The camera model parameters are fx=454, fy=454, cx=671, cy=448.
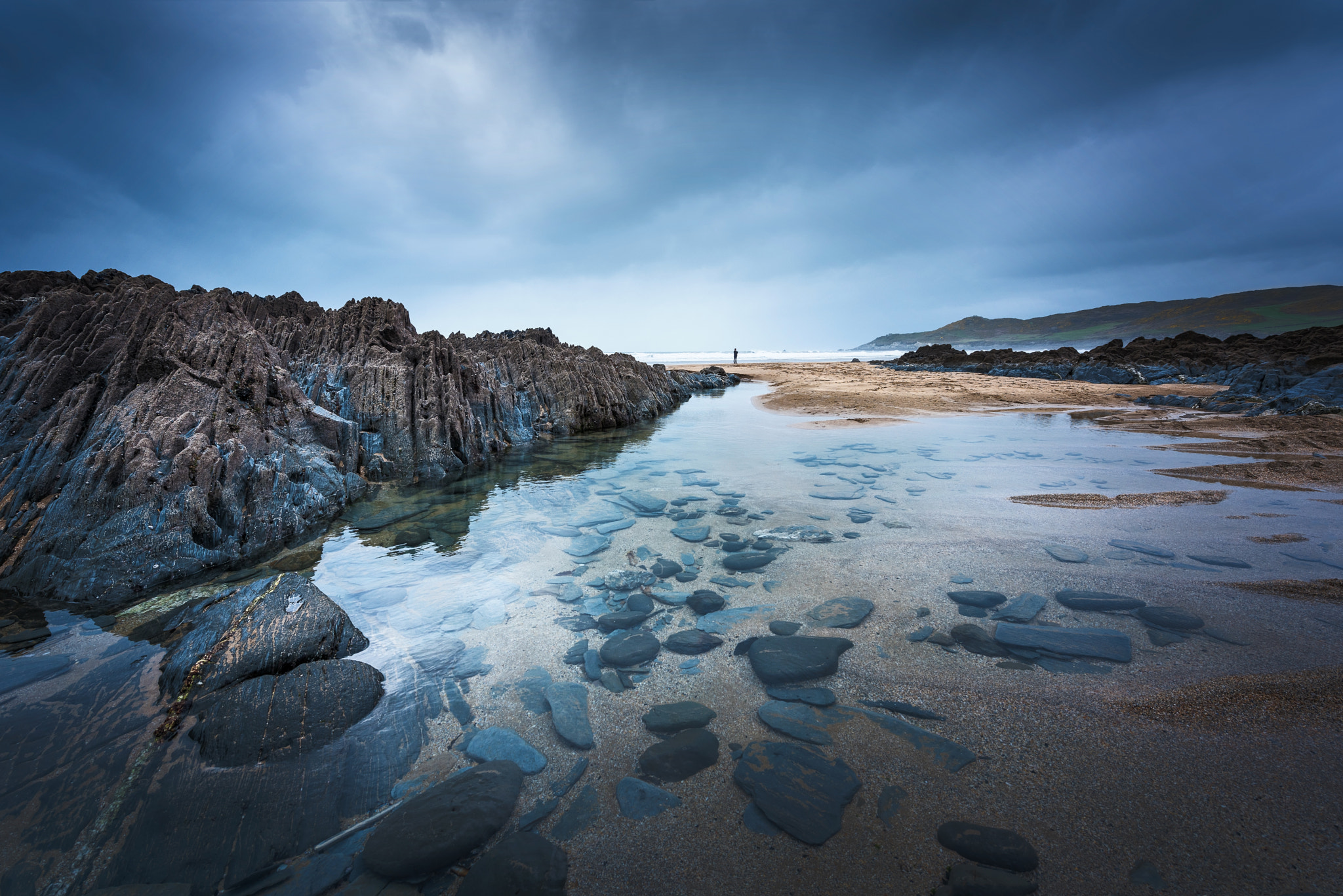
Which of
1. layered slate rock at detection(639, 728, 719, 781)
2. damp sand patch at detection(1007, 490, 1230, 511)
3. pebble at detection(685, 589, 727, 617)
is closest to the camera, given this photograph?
layered slate rock at detection(639, 728, 719, 781)

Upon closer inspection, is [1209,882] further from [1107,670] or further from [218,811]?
[218,811]

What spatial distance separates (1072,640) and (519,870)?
413 centimetres

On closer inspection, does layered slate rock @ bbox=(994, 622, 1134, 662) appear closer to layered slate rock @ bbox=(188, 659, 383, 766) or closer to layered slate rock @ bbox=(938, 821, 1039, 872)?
layered slate rock @ bbox=(938, 821, 1039, 872)

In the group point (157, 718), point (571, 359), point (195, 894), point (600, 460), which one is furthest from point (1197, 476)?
point (571, 359)

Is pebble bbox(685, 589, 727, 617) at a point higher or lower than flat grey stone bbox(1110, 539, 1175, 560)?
lower

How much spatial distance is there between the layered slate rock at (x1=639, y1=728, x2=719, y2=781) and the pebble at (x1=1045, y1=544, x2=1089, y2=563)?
467 cm

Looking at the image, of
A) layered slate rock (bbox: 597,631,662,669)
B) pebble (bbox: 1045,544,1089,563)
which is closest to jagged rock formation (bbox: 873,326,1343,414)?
pebble (bbox: 1045,544,1089,563)

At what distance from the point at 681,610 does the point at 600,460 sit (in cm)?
771

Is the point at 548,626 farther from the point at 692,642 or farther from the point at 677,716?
the point at 677,716

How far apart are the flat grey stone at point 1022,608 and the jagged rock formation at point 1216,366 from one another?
54.9 feet

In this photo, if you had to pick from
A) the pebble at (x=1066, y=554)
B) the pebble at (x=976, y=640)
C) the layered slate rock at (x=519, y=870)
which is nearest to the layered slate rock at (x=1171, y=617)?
the pebble at (x=1066, y=554)

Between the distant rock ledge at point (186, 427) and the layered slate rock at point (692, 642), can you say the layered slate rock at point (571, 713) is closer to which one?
the layered slate rock at point (692, 642)

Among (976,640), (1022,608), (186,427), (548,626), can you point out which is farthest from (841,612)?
(186,427)

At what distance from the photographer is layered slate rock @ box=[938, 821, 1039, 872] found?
1939 mm
